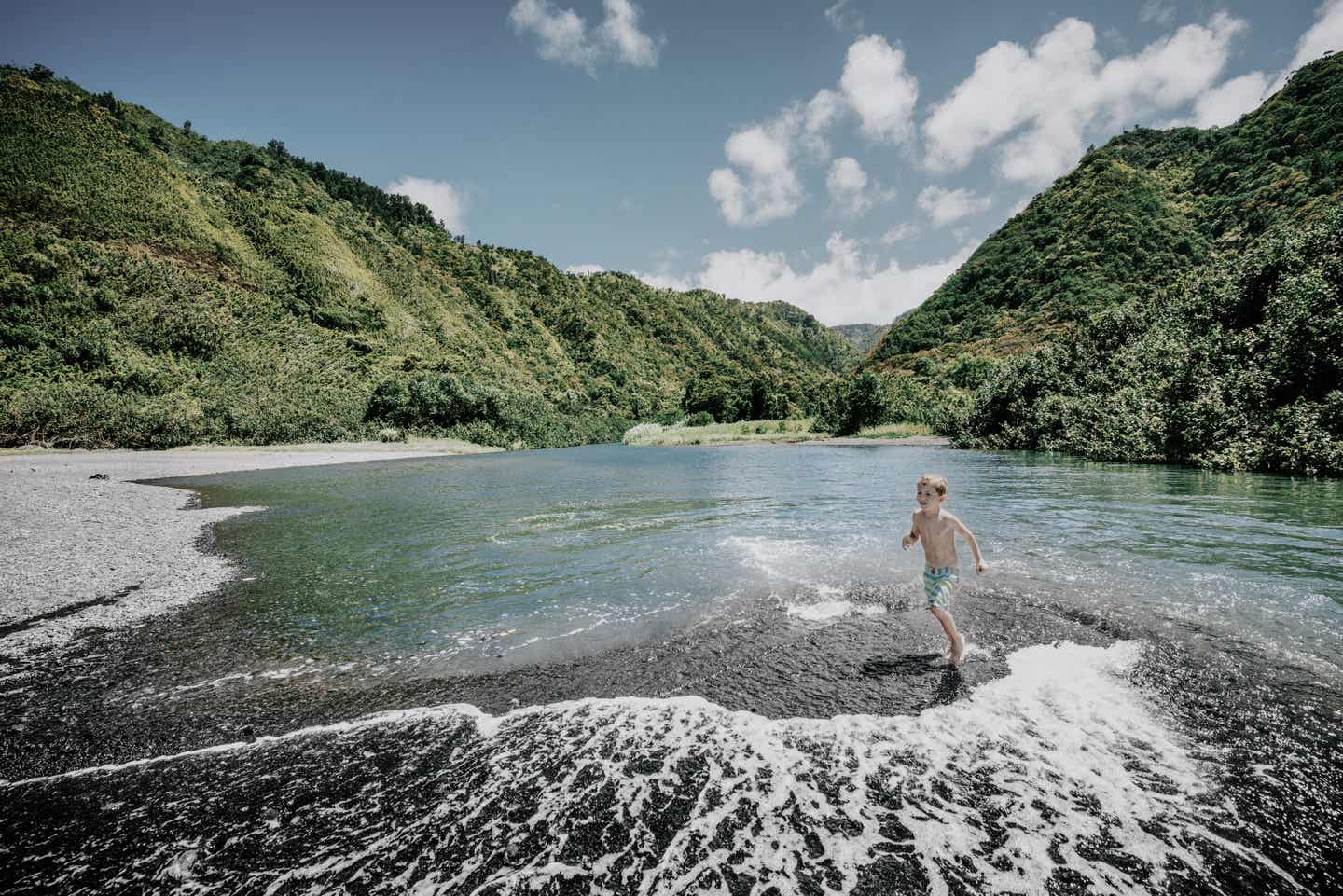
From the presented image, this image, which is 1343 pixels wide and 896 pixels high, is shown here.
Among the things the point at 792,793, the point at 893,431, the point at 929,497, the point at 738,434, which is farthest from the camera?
the point at 738,434

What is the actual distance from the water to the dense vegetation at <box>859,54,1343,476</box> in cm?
1934

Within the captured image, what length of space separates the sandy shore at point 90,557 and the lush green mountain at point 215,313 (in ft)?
122

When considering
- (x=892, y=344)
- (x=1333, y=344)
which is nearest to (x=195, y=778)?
(x=1333, y=344)

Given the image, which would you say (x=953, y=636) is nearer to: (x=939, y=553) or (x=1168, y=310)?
(x=939, y=553)

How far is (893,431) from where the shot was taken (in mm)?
77000

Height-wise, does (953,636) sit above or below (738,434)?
above

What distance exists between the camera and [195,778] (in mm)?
4785

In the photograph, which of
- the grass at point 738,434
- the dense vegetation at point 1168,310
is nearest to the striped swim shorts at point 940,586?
the dense vegetation at point 1168,310

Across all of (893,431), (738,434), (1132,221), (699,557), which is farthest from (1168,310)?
(1132,221)

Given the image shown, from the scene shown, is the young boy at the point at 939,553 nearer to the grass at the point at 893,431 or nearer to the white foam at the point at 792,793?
the white foam at the point at 792,793

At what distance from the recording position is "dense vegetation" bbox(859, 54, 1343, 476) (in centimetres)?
2448

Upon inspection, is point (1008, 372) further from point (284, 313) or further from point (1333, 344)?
point (284, 313)

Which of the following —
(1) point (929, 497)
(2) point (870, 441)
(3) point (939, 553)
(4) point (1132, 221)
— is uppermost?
(4) point (1132, 221)

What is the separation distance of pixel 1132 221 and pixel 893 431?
85003 mm
